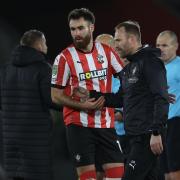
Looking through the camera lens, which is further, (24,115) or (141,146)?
(24,115)

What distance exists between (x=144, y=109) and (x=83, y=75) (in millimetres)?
795

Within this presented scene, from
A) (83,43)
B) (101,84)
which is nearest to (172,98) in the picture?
(101,84)

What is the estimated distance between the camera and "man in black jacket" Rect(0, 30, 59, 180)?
5.82m

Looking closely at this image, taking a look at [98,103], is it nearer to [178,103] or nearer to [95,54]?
[95,54]

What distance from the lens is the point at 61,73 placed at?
5.50 m

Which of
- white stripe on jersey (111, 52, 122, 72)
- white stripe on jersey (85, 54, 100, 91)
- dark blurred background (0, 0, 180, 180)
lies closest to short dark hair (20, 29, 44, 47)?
white stripe on jersey (85, 54, 100, 91)

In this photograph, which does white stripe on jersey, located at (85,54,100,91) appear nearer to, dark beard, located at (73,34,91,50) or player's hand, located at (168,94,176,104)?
dark beard, located at (73,34,91,50)

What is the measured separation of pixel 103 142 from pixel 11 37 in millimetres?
3679

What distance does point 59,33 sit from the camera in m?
9.59

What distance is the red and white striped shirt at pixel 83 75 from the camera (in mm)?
5508

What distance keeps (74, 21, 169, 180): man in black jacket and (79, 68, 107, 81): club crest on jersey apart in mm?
506

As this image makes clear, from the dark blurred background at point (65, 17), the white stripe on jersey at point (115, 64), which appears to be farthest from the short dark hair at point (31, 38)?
the dark blurred background at point (65, 17)

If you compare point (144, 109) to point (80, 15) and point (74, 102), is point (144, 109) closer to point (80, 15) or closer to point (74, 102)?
point (74, 102)

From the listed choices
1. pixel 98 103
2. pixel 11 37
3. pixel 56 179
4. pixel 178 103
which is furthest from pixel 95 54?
pixel 11 37
